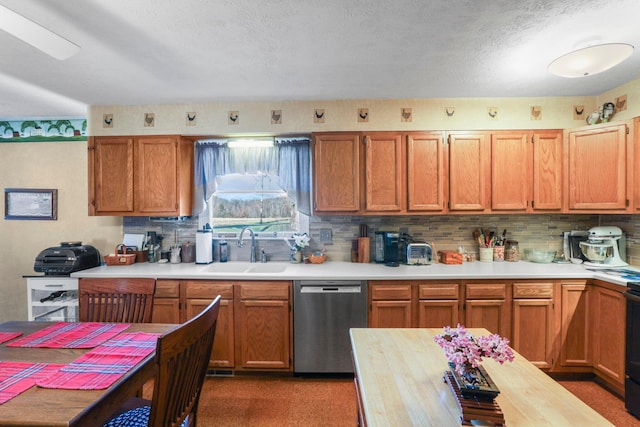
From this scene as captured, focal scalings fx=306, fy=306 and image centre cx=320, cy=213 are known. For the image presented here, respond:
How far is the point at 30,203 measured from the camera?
11.7 feet

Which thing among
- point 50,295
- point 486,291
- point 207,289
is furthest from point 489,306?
point 50,295

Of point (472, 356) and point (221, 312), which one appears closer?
point (472, 356)

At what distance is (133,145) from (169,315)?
170 cm

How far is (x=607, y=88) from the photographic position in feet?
9.20

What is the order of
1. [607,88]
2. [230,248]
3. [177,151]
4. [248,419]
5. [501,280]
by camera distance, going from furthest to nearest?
1. [230,248]
2. [177,151]
3. [607,88]
4. [501,280]
5. [248,419]

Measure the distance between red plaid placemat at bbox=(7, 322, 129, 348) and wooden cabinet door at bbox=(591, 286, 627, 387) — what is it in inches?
135

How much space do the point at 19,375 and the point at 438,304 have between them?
2.60 metres

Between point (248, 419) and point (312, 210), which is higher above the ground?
point (312, 210)

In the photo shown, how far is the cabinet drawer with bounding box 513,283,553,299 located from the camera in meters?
2.59

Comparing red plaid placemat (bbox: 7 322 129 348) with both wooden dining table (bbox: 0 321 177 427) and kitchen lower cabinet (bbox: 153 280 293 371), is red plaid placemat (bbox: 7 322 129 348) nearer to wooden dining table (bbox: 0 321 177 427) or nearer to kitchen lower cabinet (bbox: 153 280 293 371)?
wooden dining table (bbox: 0 321 177 427)

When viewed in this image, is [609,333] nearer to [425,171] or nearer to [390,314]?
[390,314]

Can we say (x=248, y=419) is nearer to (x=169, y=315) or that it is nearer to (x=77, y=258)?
(x=169, y=315)

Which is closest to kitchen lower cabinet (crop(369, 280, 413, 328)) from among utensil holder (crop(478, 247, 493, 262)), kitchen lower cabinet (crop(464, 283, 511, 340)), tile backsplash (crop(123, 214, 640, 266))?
kitchen lower cabinet (crop(464, 283, 511, 340))

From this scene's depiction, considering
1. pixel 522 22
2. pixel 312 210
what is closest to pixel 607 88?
pixel 522 22
